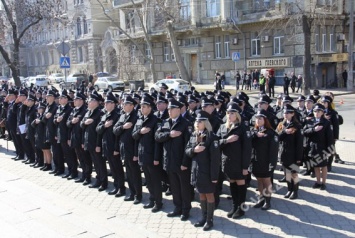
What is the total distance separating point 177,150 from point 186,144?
0.19m

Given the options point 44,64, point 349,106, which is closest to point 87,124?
point 349,106

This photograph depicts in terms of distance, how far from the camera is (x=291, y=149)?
766cm

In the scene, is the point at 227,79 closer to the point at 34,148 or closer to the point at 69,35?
the point at 34,148

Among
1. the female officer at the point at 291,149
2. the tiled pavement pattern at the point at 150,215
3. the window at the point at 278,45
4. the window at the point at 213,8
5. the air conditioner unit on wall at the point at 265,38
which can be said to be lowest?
the tiled pavement pattern at the point at 150,215

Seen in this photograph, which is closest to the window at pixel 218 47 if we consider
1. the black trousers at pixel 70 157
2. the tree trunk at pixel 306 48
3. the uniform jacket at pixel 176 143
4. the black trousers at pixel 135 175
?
the tree trunk at pixel 306 48

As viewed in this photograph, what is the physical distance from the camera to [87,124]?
873 cm

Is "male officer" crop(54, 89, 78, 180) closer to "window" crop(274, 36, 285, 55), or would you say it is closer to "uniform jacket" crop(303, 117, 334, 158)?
"uniform jacket" crop(303, 117, 334, 158)

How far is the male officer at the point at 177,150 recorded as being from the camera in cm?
674

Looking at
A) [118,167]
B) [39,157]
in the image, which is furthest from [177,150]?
[39,157]

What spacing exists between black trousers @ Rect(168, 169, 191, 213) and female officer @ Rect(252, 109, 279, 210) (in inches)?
49.9

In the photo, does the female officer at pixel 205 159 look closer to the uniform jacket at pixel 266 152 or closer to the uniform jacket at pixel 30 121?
the uniform jacket at pixel 266 152

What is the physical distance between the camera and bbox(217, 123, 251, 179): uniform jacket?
654 cm

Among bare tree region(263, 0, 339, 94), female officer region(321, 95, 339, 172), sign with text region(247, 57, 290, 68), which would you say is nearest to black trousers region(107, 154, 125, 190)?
female officer region(321, 95, 339, 172)

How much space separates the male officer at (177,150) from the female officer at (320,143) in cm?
286
